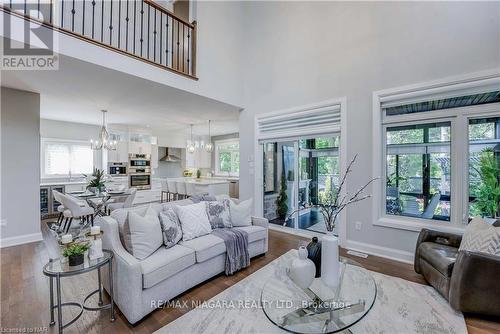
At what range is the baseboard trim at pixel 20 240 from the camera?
3.69m

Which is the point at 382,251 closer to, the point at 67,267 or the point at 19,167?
the point at 67,267

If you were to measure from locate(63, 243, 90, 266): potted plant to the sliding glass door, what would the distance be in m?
2.91

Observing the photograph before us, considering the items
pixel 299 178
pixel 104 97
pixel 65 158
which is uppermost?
pixel 104 97

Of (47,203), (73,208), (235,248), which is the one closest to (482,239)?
(235,248)

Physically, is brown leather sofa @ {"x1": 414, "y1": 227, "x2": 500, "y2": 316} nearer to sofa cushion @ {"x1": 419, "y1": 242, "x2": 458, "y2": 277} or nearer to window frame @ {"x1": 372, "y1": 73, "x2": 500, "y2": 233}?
sofa cushion @ {"x1": 419, "y1": 242, "x2": 458, "y2": 277}

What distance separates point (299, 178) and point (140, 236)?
3.13 metres

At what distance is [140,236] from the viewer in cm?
223

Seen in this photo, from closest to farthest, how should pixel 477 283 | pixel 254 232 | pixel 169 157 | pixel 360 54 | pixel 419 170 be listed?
pixel 477 283 → pixel 254 232 → pixel 419 170 → pixel 360 54 → pixel 169 157

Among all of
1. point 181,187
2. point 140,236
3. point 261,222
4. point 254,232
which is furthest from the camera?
point 181,187

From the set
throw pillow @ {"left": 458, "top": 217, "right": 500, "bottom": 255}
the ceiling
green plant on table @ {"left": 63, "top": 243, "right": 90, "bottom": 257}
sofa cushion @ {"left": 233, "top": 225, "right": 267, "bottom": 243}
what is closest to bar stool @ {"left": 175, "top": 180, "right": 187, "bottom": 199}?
the ceiling

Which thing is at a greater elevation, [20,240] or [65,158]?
[65,158]

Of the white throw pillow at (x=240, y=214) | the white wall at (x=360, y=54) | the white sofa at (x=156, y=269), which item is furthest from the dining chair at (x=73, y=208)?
the white wall at (x=360, y=54)

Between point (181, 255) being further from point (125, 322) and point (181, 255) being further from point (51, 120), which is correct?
point (51, 120)

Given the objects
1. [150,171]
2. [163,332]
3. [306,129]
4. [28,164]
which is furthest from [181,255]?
[150,171]
